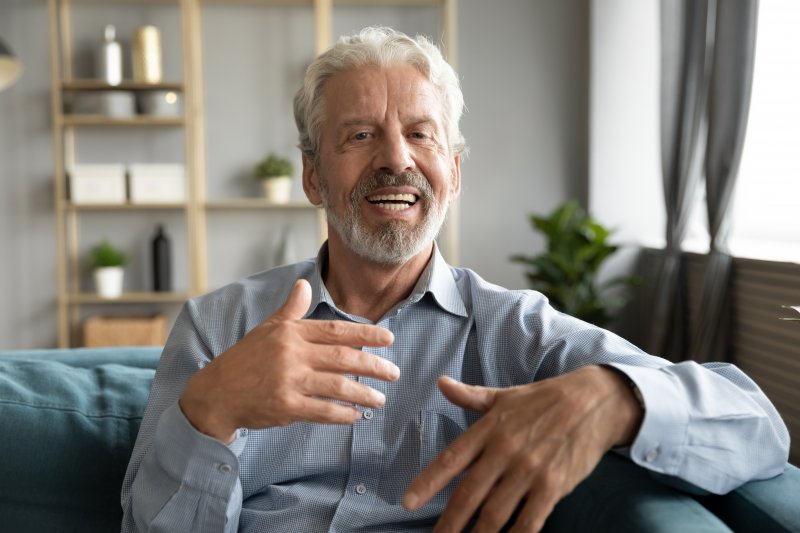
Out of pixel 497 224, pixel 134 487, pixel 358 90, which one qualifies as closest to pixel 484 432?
pixel 134 487

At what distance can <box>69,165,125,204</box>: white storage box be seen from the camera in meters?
4.71

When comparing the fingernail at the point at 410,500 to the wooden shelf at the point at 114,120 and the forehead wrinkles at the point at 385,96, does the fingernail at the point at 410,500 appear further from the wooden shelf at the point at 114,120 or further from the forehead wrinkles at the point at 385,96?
the wooden shelf at the point at 114,120

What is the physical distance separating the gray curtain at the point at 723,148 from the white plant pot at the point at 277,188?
7.93 ft

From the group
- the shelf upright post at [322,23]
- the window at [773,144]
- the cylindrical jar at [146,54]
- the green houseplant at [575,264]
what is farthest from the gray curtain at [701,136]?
the cylindrical jar at [146,54]

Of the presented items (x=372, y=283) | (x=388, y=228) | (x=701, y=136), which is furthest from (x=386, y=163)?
(x=701, y=136)

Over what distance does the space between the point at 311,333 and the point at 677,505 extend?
1.76 feet

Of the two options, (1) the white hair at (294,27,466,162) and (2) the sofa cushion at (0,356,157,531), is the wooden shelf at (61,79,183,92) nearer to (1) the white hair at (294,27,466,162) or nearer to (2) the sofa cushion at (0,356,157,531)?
(1) the white hair at (294,27,466,162)

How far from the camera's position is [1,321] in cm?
498

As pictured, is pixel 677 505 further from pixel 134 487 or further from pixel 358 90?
pixel 358 90

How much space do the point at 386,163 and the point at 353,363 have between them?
2.17ft

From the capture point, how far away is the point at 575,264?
4203 mm

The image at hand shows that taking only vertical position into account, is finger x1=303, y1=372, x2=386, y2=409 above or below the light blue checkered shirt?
above

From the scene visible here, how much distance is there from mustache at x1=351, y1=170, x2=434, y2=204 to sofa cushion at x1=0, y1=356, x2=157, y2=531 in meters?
0.59

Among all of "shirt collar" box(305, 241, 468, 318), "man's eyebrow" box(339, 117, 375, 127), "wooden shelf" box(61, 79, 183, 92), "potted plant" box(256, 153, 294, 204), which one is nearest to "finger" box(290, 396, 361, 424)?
"shirt collar" box(305, 241, 468, 318)
